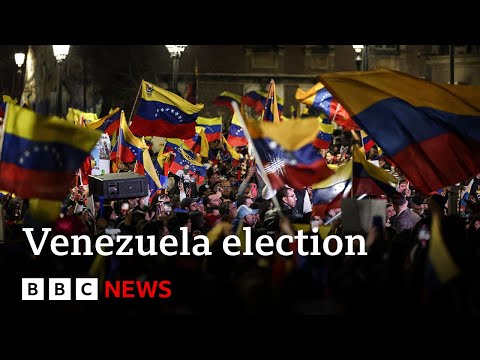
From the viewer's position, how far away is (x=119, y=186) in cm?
1318

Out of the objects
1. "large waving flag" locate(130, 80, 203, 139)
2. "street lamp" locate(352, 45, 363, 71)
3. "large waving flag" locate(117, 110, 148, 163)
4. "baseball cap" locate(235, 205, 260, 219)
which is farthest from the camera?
"street lamp" locate(352, 45, 363, 71)

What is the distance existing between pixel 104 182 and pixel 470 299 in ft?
21.3

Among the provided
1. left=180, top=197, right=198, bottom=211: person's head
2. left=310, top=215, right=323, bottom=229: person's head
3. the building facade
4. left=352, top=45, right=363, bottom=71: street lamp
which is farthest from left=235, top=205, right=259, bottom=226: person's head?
the building facade

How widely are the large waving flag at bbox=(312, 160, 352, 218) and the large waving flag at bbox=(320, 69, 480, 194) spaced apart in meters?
1.31

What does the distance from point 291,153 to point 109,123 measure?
9.73m

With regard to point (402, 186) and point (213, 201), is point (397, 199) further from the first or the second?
point (213, 201)

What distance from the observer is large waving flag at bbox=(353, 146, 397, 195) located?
11.8m

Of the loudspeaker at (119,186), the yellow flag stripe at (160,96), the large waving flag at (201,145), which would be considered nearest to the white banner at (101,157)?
the yellow flag stripe at (160,96)

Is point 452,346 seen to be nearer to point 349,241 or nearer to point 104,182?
point 349,241

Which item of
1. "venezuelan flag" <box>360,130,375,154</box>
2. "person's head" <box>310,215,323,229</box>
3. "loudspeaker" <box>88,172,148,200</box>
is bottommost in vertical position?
"person's head" <box>310,215,323,229</box>

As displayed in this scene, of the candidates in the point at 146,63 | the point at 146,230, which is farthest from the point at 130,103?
the point at 146,230

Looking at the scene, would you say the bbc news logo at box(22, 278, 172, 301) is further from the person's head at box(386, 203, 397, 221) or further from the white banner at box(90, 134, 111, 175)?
the white banner at box(90, 134, 111, 175)

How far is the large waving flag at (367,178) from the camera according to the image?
11.8 meters

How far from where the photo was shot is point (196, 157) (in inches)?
898
